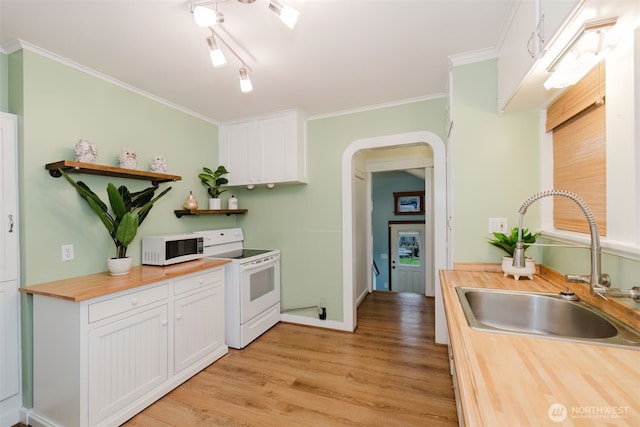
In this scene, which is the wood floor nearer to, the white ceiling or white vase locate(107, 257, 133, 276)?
white vase locate(107, 257, 133, 276)

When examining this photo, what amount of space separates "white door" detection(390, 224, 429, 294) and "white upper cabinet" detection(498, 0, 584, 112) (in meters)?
4.10

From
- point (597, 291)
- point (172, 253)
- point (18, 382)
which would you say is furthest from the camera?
point (172, 253)

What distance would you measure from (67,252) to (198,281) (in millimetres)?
893

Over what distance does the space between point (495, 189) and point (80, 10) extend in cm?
275

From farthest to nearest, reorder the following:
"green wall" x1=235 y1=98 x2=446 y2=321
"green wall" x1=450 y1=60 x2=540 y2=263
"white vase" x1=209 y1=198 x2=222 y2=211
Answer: "white vase" x1=209 y1=198 x2=222 y2=211
"green wall" x1=235 y1=98 x2=446 y2=321
"green wall" x1=450 y1=60 x2=540 y2=263

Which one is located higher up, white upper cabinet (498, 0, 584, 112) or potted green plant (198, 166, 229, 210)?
white upper cabinet (498, 0, 584, 112)

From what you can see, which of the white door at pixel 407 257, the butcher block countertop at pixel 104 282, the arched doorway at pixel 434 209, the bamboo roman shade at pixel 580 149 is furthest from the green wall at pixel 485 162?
the white door at pixel 407 257

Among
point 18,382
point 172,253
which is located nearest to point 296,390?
point 172,253

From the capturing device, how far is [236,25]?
1.61 meters

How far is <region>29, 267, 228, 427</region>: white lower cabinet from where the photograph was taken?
1.54 metres

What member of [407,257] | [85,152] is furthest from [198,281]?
[407,257]

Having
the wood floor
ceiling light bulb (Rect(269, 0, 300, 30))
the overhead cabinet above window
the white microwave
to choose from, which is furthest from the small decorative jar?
ceiling light bulb (Rect(269, 0, 300, 30))

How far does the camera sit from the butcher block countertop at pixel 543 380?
1.87 ft

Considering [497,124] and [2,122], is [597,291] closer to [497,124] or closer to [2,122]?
[497,124]
